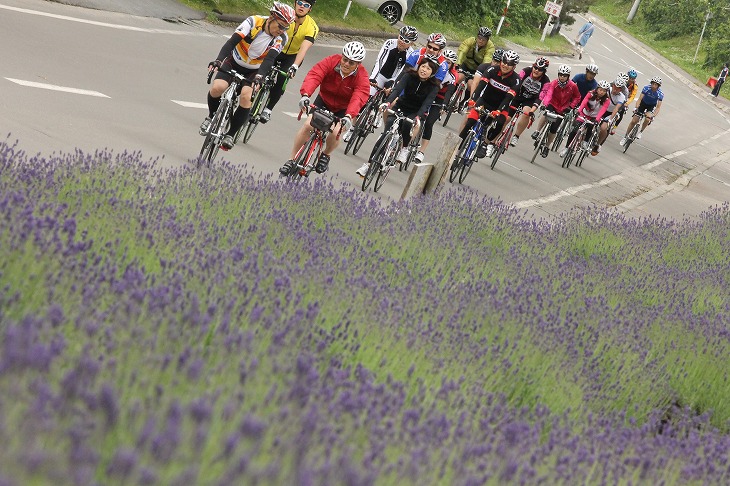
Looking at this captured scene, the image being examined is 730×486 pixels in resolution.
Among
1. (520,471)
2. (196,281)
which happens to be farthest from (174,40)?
(520,471)

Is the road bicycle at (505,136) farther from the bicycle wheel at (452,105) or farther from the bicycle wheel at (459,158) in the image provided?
the bicycle wheel at (452,105)

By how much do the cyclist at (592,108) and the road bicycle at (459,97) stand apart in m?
2.32

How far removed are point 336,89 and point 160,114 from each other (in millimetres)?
2431

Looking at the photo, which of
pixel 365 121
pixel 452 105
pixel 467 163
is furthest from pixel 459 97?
pixel 365 121

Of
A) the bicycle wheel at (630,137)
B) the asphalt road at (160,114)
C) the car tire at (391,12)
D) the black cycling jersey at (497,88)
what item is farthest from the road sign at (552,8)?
the black cycling jersey at (497,88)

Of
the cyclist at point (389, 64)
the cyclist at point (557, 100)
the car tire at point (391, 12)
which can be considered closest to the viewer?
the cyclist at point (389, 64)

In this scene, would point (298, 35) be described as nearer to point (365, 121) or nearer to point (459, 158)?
point (365, 121)

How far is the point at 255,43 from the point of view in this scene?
1306 cm

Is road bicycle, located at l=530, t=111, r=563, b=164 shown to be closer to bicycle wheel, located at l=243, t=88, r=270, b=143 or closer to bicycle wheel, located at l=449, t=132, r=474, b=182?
bicycle wheel, located at l=449, t=132, r=474, b=182

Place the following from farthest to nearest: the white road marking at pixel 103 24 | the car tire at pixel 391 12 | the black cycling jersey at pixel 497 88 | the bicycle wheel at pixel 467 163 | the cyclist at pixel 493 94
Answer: the car tire at pixel 391 12 → the black cycling jersey at pixel 497 88 → the cyclist at pixel 493 94 → the bicycle wheel at pixel 467 163 → the white road marking at pixel 103 24

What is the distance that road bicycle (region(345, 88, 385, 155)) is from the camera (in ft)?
58.3

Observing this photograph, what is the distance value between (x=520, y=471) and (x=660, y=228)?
39.5ft

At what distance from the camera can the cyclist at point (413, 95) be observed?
1541 centimetres

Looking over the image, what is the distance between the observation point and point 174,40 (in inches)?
826
